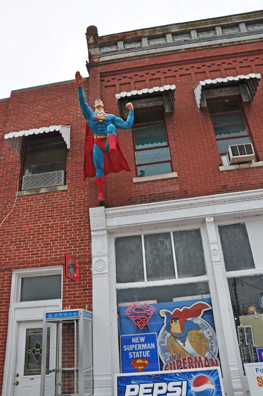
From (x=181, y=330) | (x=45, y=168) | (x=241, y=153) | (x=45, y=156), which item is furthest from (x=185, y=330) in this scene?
(x=45, y=156)

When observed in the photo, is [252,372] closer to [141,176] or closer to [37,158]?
[141,176]

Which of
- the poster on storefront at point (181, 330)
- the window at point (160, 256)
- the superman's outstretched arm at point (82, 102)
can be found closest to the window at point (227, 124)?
the window at point (160, 256)

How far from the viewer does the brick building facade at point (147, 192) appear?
6523 millimetres

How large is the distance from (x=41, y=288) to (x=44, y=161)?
3.42 metres

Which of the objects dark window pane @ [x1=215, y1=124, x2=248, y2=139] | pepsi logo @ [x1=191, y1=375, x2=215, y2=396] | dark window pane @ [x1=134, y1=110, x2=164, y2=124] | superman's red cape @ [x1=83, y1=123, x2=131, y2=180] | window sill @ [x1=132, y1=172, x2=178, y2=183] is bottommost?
pepsi logo @ [x1=191, y1=375, x2=215, y2=396]

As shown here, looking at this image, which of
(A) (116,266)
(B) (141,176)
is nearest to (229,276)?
(A) (116,266)

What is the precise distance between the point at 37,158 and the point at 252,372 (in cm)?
704

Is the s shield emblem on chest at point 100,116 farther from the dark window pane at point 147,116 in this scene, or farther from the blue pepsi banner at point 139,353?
the blue pepsi banner at point 139,353

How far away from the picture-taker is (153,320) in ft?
21.0

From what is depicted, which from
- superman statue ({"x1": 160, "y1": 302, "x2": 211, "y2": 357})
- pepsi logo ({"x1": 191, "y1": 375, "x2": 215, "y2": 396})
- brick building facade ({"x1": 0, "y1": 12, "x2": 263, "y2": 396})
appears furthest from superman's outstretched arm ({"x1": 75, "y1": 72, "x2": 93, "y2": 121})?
pepsi logo ({"x1": 191, "y1": 375, "x2": 215, "y2": 396})

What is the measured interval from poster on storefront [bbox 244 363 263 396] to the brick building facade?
67 cm

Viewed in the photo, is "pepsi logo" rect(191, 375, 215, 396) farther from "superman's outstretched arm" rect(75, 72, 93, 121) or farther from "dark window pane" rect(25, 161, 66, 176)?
"dark window pane" rect(25, 161, 66, 176)

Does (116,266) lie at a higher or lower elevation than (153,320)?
higher

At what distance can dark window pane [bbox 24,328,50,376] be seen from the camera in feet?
21.2
